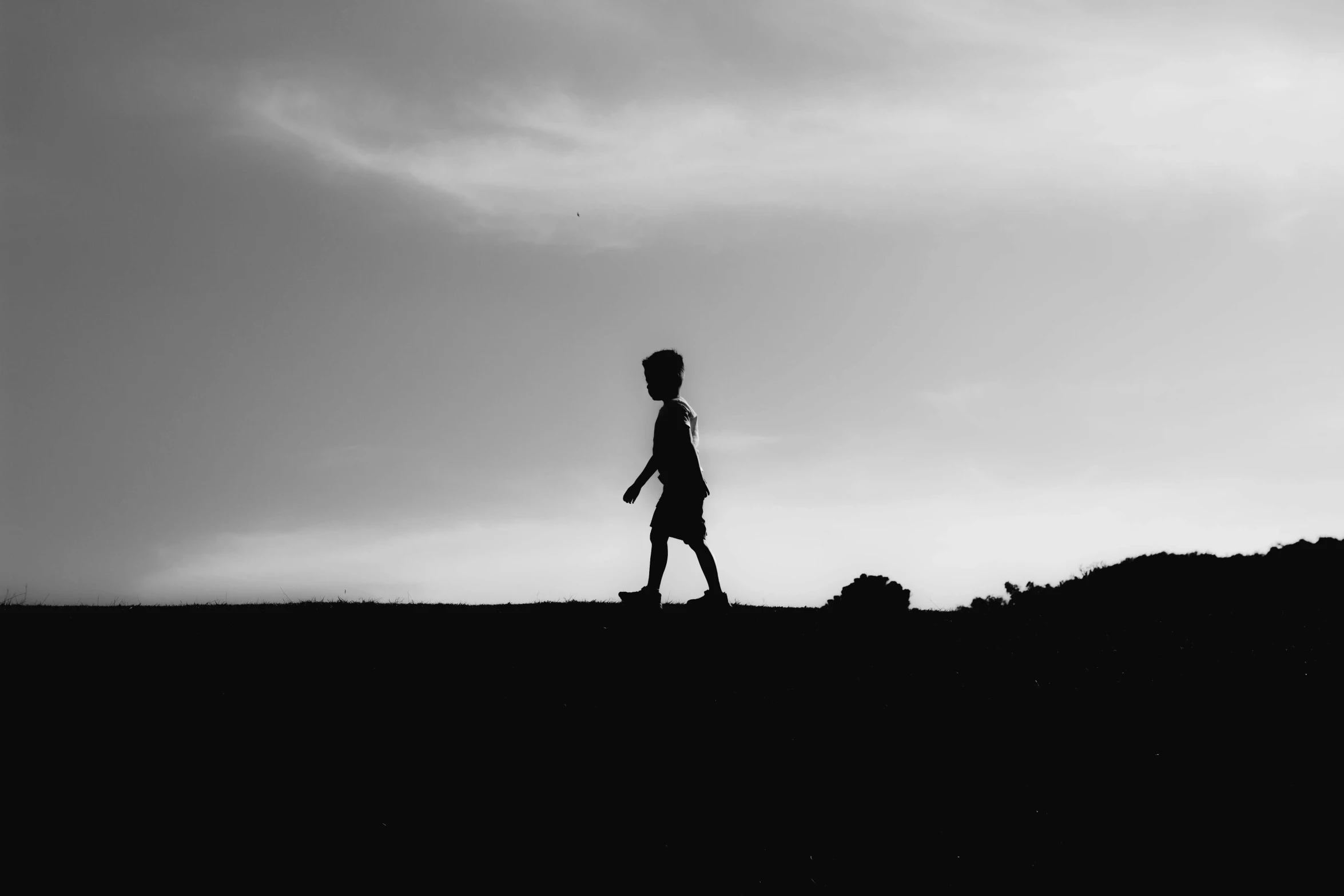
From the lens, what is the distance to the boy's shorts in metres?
10.7

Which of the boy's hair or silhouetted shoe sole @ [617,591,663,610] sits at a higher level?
the boy's hair

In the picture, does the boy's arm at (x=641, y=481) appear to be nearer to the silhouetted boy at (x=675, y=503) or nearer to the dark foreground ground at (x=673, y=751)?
the silhouetted boy at (x=675, y=503)

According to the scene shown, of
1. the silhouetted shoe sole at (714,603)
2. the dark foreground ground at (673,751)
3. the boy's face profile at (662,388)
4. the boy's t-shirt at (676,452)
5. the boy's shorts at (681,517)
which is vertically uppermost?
the boy's face profile at (662,388)

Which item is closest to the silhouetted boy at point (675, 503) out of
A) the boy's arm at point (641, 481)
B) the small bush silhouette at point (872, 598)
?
the boy's arm at point (641, 481)

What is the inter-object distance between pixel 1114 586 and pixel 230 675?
13.8 m

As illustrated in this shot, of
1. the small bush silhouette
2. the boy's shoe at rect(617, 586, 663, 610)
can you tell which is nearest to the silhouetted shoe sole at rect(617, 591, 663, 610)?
the boy's shoe at rect(617, 586, 663, 610)

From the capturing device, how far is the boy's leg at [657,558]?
10773 mm

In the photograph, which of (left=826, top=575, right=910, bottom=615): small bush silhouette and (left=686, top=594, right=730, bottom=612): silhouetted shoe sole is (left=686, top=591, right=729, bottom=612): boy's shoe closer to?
(left=686, top=594, right=730, bottom=612): silhouetted shoe sole

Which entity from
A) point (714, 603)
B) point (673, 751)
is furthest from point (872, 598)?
point (673, 751)

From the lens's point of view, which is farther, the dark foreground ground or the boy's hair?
the boy's hair

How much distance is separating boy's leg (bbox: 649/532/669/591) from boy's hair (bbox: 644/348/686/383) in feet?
5.29

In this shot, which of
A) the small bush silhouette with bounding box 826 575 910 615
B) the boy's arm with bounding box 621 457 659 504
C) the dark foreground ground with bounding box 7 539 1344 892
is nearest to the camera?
the dark foreground ground with bounding box 7 539 1344 892

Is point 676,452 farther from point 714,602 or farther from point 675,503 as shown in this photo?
point 714,602

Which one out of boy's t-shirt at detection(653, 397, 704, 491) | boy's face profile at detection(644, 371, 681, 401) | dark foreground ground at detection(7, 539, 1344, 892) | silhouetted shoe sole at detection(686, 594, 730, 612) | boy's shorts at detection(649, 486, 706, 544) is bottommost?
dark foreground ground at detection(7, 539, 1344, 892)
